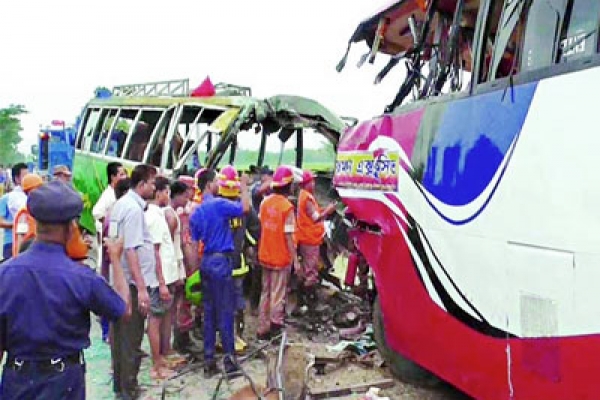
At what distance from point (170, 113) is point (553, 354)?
323 inches

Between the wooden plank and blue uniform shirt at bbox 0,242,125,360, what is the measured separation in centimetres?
279

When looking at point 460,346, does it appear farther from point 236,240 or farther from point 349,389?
point 236,240

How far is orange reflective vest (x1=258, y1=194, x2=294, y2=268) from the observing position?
734 centimetres

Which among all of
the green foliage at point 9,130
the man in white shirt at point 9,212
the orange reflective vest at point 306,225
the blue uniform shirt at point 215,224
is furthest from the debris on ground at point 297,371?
the green foliage at point 9,130

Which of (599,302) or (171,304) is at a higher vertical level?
(599,302)

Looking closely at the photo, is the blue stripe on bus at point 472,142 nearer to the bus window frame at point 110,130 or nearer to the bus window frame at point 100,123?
the bus window frame at point 110,130

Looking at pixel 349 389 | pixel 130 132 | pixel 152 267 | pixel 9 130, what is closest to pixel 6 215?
pixel 152 267

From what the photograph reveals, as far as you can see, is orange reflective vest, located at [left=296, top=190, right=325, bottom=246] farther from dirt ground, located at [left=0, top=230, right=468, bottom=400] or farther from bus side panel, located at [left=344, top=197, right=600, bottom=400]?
bus side panel, located at [left=344, top=197, right=600, bottom=400]

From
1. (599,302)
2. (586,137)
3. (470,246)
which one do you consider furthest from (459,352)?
(586,137)

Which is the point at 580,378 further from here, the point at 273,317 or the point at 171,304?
the point at 273,317

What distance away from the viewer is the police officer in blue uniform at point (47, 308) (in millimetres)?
2938

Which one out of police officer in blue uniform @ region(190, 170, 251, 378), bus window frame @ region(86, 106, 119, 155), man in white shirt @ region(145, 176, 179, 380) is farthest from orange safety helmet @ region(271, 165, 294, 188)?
bus window frame @ region(86, 106, 119, 155)

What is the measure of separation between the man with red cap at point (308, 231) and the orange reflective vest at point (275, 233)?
24.8 inches

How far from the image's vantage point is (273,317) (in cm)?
748
